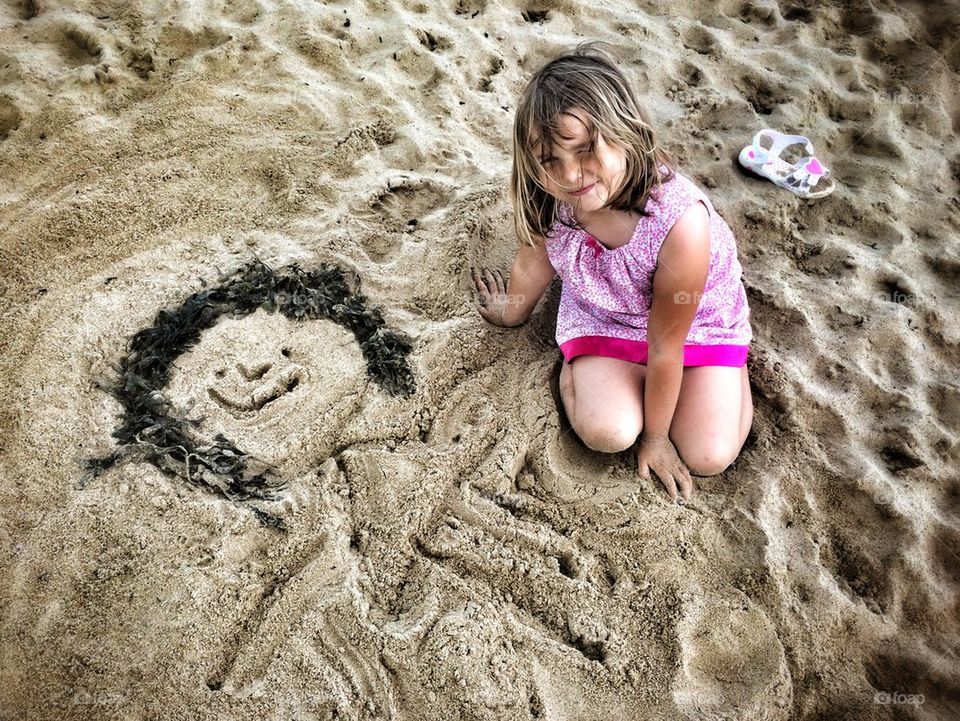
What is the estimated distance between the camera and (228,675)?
161 centimetres

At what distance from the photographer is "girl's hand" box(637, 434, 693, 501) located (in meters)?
2.04

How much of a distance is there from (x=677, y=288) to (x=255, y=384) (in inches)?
53.2

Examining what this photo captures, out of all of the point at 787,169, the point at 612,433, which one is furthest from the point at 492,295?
the point at 787,169

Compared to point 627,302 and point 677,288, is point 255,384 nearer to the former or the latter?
point 627,302

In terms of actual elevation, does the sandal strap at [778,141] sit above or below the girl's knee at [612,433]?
above

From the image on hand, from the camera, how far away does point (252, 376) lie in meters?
2.23

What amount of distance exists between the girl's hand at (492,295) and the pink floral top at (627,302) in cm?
26

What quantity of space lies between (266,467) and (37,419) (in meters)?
0.71

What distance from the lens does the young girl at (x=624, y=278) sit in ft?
5.79

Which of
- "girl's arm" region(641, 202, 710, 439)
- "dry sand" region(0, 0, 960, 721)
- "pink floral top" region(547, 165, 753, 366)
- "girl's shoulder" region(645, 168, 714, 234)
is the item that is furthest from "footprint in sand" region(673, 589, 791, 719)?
"girl's shoulder" region(645, 168, 714, 234)

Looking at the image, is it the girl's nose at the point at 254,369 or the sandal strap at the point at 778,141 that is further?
the sandal strap at the point at 778,141

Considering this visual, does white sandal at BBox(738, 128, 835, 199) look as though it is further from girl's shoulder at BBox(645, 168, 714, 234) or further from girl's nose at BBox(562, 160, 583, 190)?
girl's nose at BBox(562, 160, 583, 190)

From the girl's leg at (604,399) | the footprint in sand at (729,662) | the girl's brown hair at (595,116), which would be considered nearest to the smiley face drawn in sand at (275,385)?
the girl's leg at (604,399)

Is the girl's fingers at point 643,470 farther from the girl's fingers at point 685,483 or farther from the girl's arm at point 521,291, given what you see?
the girl's arm at point 521,291
